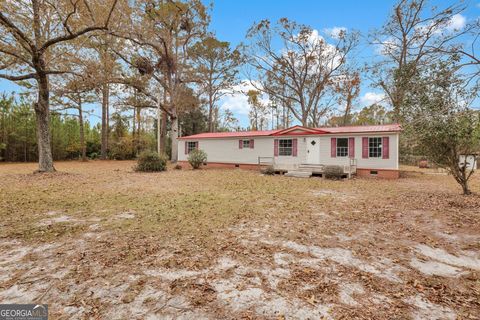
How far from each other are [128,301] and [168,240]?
150 centimetres

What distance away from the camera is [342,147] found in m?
13.2

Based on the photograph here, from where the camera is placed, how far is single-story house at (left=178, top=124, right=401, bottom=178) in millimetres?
12066

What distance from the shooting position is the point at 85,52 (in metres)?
13.4

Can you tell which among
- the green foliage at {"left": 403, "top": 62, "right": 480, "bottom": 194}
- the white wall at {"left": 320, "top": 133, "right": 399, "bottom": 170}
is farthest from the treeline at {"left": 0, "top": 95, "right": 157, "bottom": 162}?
the green foliage at {"left": 403, "top": 62, "right": 480, "bottom": 194}

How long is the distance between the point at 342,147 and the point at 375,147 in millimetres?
1623

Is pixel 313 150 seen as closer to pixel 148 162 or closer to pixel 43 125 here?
pixel 148 162

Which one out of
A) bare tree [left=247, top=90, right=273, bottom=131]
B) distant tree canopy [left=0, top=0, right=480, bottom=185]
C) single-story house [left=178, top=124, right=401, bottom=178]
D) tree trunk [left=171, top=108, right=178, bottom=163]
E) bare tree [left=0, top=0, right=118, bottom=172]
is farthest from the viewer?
bare tree [left=247, top=90, right=273, bottom=131]

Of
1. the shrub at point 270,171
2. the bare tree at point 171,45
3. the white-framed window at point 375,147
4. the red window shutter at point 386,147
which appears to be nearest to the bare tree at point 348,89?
the white-framed window at point 375,147

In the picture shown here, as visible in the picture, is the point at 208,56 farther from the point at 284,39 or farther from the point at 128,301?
the point at 128,301

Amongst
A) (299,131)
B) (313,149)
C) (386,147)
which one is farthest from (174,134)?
(386,147)

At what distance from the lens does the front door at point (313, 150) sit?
13.8 metres

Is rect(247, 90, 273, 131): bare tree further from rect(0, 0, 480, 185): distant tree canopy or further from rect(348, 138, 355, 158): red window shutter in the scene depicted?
rect(348, 138, 355, 158): red window shutter

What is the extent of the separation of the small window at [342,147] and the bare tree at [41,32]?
1217 cm

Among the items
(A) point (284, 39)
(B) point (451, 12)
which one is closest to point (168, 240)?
(B) point (451, 12)
